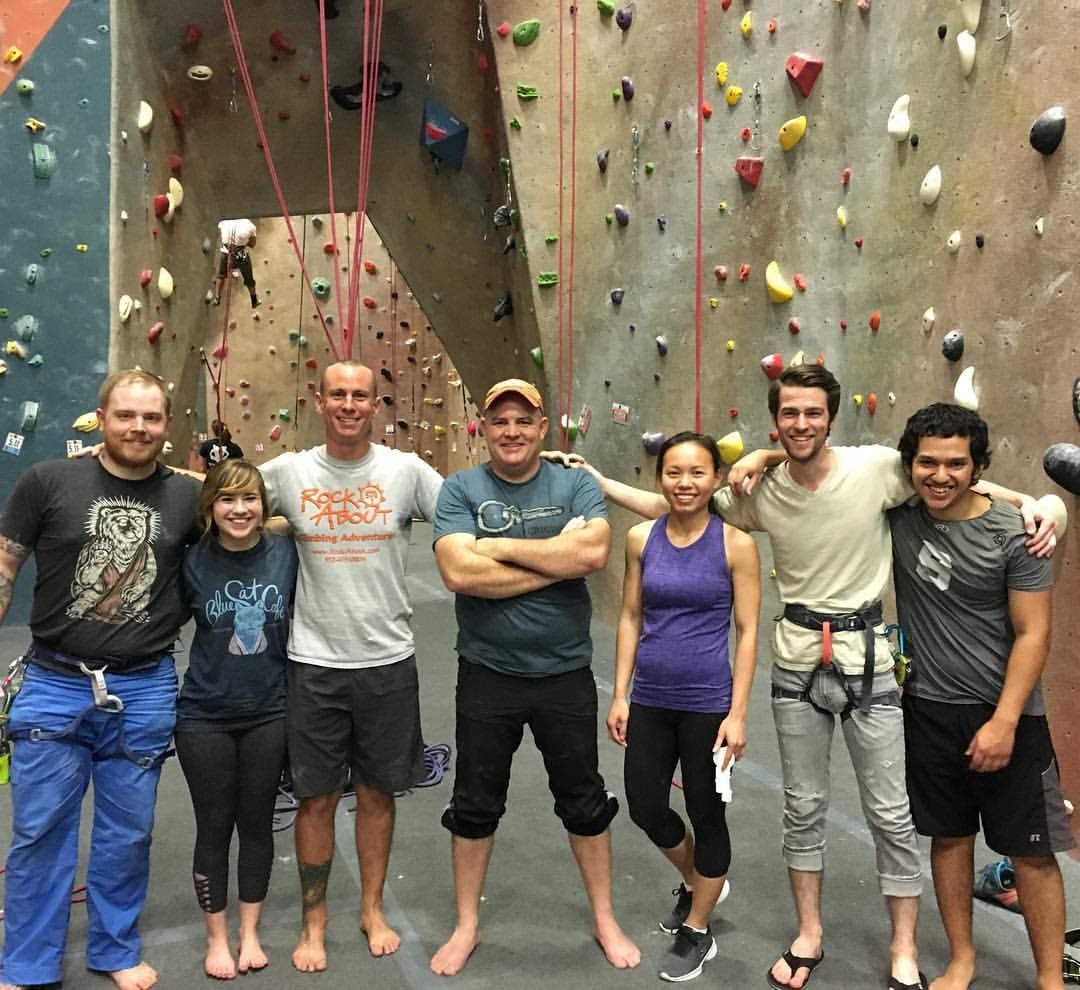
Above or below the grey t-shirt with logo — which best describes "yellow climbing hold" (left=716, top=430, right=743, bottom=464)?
above

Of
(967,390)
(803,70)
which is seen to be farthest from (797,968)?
(803,70)

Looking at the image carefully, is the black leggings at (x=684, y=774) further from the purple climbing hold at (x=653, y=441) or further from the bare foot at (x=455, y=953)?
the purple climbing hold at (x=653, y=441)

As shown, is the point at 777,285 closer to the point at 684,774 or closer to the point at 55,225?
the point at 684,774

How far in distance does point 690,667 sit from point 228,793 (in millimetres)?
968

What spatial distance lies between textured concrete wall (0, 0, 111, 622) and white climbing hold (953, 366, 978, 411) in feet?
14.2

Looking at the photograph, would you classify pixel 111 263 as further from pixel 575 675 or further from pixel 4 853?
pixel 575 675

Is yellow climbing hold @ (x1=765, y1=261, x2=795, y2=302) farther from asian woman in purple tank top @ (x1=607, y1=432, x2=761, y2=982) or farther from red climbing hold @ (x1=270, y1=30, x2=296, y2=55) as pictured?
red climbing hold @ (x1=270, y1=30, x2=296, y2=55)

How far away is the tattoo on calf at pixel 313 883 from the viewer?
1.85m

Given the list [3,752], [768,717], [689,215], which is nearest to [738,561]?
[3,752]

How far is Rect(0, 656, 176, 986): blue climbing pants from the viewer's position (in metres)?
1.65

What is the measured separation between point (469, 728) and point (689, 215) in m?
3.08

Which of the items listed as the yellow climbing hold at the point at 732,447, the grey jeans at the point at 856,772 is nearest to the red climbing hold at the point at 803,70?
the yellow climbing hold at the point at 732,447

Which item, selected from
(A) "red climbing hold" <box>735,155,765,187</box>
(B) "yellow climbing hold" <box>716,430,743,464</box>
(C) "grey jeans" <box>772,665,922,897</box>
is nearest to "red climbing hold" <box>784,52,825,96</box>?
(A) "red climbing hold" <box>735,155,765,187</box>

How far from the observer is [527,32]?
4.48 meters
